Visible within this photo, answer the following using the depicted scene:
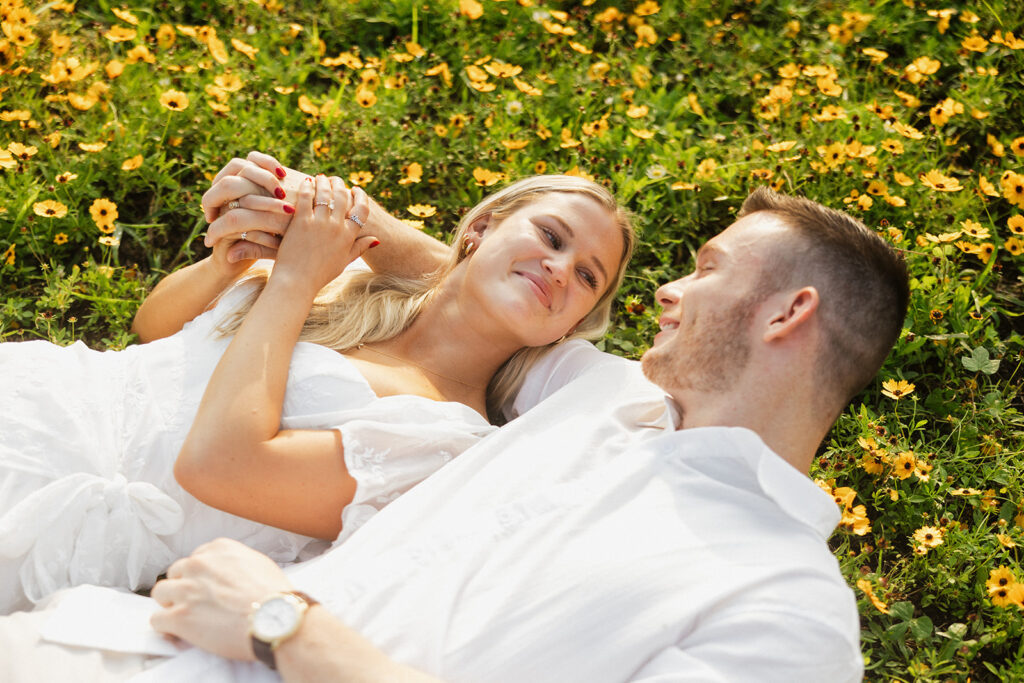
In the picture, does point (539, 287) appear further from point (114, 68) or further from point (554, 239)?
point (114, 68)

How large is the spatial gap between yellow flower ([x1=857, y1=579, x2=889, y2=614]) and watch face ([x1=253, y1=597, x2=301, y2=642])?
146cm

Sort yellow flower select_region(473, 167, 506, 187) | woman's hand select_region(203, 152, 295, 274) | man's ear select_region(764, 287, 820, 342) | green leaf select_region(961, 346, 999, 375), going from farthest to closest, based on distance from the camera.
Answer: yellow flower select_region(473, 167, 506, 187), green leaf select_region(961, 346, 999, 375), woman's hand select_region(203, 152, 295, 274), man's ear select_region(764, 287, 820, 342)

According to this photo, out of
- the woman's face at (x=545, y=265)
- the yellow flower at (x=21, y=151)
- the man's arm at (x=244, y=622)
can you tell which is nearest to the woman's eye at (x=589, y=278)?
the woman's face at (x=545, y=265)

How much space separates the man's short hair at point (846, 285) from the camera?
215 cm

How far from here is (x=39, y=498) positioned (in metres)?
2.22

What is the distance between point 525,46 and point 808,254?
7.64 ft

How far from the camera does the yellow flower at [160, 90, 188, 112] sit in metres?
3.43

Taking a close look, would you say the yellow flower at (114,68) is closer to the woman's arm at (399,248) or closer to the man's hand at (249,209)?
the woman's arm at (399,248)

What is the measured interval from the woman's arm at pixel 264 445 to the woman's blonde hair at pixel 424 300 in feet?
0.80

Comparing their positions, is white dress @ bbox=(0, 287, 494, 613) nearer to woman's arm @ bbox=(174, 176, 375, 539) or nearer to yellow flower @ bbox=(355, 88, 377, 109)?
woman's arm @ bbox=(174, 176, 375, 539)

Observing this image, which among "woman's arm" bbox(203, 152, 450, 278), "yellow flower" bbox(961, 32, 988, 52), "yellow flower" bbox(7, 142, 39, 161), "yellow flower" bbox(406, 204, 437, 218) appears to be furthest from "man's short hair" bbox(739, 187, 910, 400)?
"yellow flower" bbox(7, 142, 39, 161)

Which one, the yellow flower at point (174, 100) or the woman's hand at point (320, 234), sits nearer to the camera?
the woman's hand at point (320, 234)

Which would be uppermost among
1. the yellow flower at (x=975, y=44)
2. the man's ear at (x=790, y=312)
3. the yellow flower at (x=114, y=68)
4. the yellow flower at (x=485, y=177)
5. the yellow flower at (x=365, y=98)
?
the yellow flower at (x=114, y=68)

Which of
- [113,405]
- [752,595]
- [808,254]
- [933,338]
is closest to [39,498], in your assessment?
[113,405]
